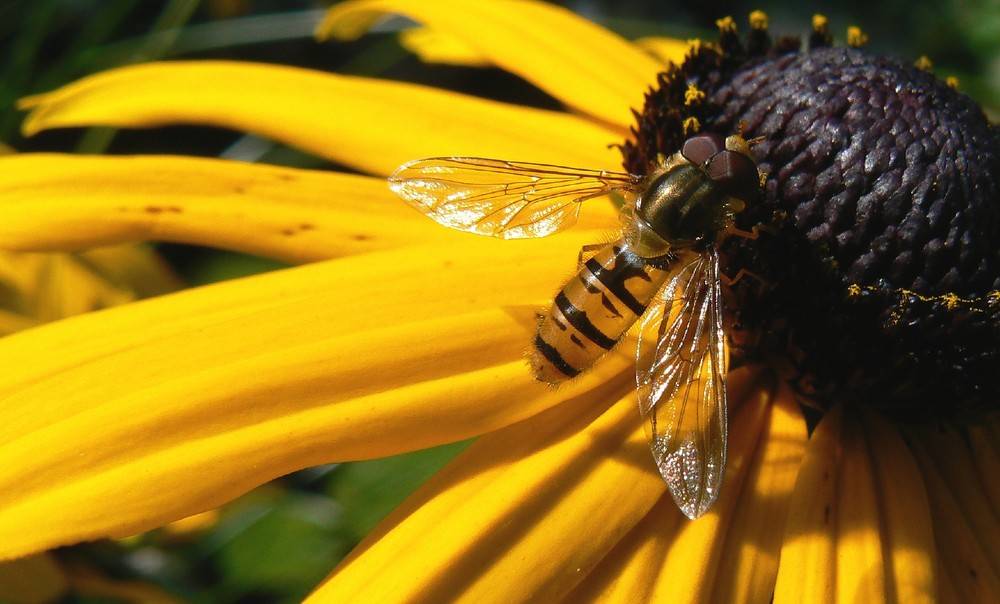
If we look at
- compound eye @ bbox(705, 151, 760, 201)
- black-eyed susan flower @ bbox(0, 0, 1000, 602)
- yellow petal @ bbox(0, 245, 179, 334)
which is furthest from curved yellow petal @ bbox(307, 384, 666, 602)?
yellow petal @ bbox(0, 245, 179, 334)

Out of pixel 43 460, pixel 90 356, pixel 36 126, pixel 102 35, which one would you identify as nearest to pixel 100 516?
pixel 43 460

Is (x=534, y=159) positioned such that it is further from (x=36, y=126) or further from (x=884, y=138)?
(x=36, y=126)

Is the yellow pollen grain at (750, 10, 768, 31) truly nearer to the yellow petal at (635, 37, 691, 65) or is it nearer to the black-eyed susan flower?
the black-eyed susan flower

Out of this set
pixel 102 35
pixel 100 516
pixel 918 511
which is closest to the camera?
pixel 100 516

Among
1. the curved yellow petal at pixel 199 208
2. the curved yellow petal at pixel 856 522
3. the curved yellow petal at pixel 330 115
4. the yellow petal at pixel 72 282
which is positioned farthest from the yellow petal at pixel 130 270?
the curved yellow petal at pixel 856 522

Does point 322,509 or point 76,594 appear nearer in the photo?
point 76,594

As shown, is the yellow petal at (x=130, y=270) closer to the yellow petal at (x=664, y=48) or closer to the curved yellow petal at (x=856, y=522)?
the yellow petal at (x=664, y=48)

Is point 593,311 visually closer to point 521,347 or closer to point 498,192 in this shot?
point 521,347
